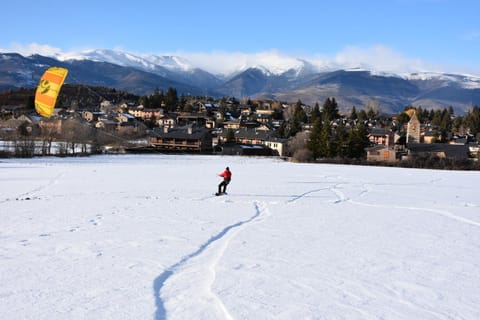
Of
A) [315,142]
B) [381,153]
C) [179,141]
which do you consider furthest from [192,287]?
[179,141]

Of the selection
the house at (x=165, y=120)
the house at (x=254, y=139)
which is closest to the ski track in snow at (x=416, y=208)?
the house at (x=254, y=139)

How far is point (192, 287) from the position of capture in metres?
5.84

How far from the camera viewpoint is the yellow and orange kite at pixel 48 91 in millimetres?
19547

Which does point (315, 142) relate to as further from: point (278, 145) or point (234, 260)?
Result: point (234, 260)

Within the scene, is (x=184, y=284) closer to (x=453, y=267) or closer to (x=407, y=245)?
(x=453, y=267)

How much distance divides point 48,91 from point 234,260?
1593cm

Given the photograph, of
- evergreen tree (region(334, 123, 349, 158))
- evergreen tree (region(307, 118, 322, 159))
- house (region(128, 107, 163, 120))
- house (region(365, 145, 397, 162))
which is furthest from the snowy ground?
house (region(128, 107, 163, 120))

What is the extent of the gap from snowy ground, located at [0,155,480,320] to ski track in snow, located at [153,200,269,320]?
16 mm

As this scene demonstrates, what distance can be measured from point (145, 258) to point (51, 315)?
251 centimetres

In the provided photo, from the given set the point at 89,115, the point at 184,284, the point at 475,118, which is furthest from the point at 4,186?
the point at 475,118

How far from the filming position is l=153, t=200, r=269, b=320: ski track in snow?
16.5ft

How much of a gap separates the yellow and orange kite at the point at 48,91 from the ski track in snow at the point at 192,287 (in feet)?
46.6

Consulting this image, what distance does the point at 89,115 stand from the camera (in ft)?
307

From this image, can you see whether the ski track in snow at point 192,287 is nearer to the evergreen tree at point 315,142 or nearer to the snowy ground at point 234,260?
the snowy ground at point 234,260
